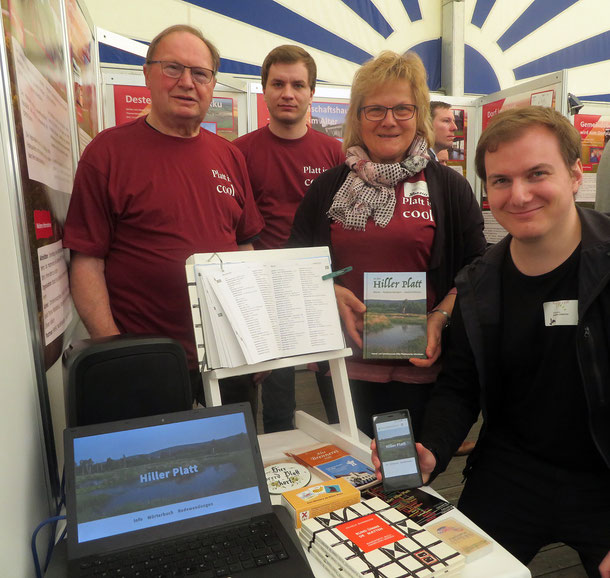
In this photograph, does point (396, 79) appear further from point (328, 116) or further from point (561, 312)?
point (328, 116)

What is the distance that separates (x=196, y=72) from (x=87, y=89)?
1.06 meters

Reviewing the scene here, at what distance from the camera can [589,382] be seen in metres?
1.24

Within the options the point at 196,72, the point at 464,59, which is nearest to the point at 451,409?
the point at 196,72

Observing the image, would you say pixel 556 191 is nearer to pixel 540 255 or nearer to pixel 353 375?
pixel 540 255

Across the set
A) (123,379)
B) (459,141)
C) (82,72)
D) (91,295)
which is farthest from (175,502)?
(459,141)

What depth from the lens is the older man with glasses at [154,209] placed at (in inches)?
57.0

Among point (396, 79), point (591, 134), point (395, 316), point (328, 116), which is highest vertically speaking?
point (328, 116)

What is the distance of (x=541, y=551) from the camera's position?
2104 millimetres

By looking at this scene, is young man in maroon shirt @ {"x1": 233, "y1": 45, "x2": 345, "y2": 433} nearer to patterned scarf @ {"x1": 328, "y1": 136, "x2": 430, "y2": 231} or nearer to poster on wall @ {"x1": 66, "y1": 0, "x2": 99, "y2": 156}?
patterned scarf @ {"x1": 328, "y1": 136, "x2": 430, "y2": 231}

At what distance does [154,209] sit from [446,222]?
2.98 feet

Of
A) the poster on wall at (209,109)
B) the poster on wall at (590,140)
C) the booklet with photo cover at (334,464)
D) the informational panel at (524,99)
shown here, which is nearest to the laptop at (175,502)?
the booklet with photo cover at (334,464)

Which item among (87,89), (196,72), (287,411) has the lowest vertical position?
(287,411)

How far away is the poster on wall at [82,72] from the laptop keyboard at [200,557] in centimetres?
164

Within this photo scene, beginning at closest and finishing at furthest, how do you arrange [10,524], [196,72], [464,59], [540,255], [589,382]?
[10,524], [589,382], [540,255], [196,72], [464,59]
